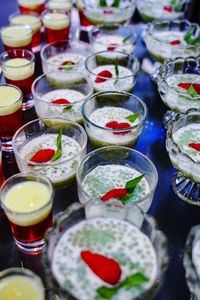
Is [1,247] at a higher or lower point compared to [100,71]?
lower

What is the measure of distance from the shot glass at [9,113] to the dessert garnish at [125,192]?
0.58m

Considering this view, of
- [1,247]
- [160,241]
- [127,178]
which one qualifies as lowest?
[1,247]

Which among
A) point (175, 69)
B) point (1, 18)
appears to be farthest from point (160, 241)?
point (1, 18)

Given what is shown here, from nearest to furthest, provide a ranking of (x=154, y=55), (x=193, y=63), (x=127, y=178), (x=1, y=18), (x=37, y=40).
A: (x=127, y=178), (x=193, y=63), (x=154, y=55), (x=37, y=40), (x=1, y=18)

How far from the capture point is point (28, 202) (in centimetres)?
123

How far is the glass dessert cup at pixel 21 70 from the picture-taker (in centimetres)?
187

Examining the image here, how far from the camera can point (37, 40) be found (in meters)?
2.38

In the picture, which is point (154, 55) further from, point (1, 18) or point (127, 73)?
point (1, 18)

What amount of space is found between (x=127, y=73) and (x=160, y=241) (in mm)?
1143

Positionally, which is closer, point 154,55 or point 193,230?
point 193,230

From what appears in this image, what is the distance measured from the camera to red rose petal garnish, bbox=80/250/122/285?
1031 mm

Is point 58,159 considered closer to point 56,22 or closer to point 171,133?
point 171,133

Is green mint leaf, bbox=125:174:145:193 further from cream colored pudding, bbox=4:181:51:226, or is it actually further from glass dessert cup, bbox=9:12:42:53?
glass dessert cup, bbox=9:12:42:53

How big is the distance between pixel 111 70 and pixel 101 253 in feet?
3.90
